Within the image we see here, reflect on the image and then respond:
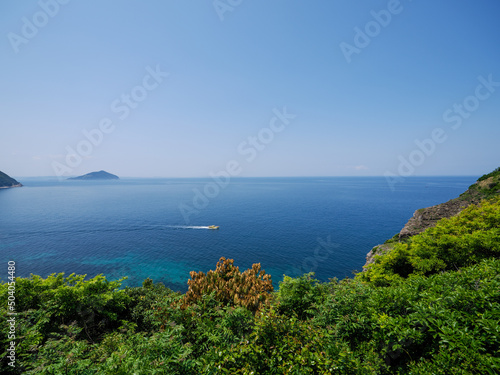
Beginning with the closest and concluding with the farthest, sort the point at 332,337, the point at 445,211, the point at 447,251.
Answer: the point at 332,337 < the point at 447,251 < the point at 445,211

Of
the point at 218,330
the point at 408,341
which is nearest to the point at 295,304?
the point at 218,330

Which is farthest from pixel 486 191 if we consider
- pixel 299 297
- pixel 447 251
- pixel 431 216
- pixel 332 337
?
pixel 332 337

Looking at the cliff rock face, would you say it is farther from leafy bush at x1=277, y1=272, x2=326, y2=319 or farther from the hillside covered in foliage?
leafy bush at x1=277, y1=272, x2=326, y2=319

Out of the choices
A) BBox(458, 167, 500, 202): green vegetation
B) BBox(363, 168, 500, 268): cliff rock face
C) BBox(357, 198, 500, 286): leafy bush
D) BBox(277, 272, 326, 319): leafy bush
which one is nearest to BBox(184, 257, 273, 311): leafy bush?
BBox(277, 272, 326, 319): leafy bush

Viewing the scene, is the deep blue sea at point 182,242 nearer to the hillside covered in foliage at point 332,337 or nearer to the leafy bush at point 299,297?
the leafy bush at point 299,297

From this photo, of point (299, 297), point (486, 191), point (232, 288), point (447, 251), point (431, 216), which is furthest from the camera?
point (431, 216)

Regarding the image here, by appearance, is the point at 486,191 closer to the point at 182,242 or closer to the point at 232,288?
the point at 232,288

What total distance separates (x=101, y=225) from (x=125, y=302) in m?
64.6

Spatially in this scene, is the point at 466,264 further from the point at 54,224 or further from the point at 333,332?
the point at 54,224

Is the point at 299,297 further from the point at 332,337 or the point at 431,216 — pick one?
the point at 431,216

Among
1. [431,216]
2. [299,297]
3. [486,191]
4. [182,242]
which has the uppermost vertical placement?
[486,191]

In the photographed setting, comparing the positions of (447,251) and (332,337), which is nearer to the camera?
(332,337)

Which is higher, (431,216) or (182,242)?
(431,216)

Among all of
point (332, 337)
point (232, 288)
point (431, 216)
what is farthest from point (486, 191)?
point (232, 288)
